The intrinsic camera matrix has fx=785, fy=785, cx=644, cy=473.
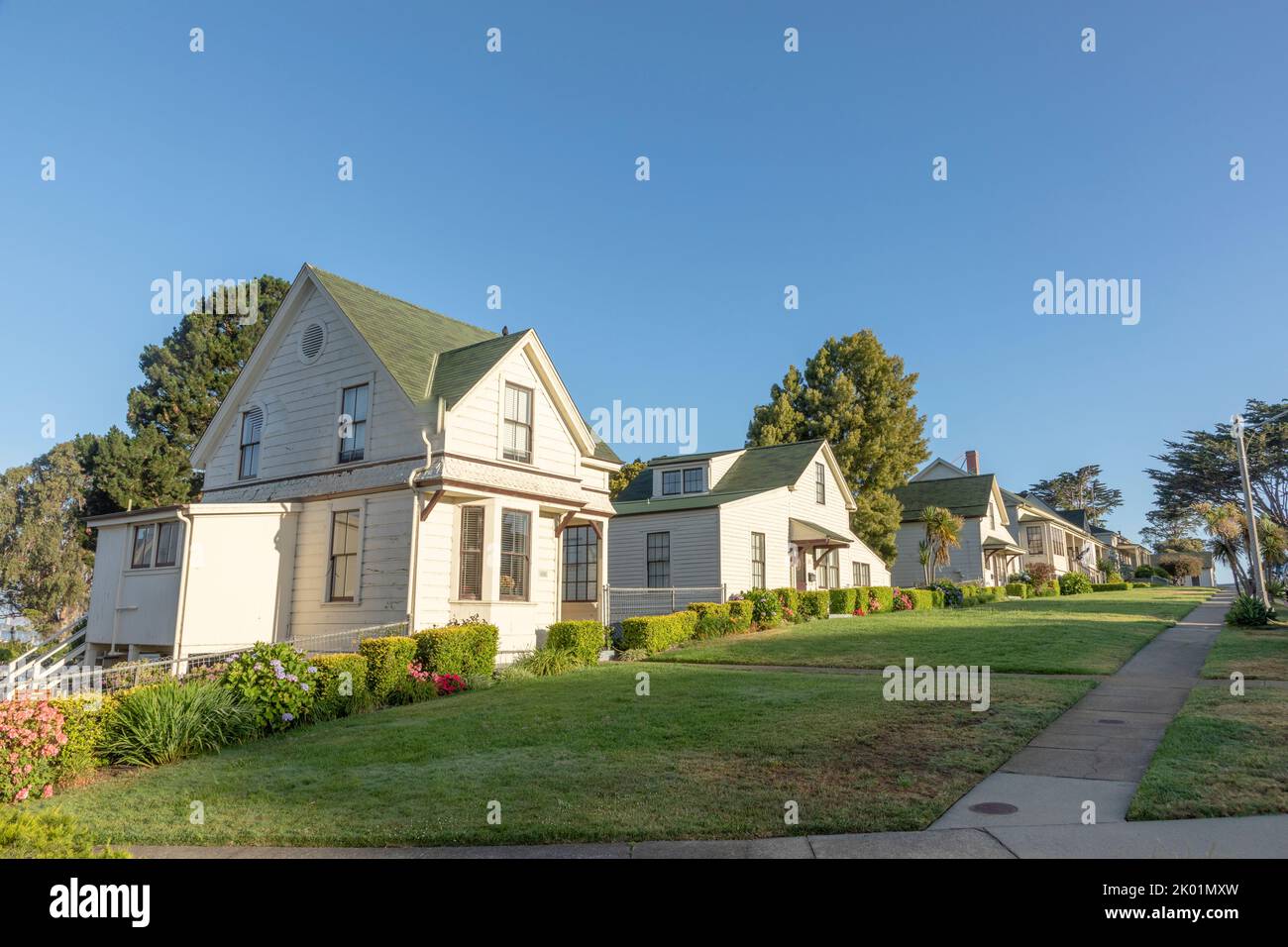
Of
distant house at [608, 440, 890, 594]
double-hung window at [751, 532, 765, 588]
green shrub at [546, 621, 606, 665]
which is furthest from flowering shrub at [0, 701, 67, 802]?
double-hung window at [751, 532, 765, 588]

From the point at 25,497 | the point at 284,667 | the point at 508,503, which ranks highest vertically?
the point at 25,497

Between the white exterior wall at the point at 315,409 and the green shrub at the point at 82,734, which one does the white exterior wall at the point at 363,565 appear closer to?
the white exterior wall at the point at 315,409

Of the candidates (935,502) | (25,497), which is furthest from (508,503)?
(25,497)

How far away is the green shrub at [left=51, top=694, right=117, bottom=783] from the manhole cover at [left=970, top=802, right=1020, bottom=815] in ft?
31.8

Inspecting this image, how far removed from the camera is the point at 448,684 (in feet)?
46.9

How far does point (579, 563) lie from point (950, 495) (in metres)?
32.7

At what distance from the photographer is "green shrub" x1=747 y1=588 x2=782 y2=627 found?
2448 cm

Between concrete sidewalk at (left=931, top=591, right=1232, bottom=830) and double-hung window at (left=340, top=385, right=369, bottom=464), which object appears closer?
concrete sidewalk at (left=931, top=591, right=1232, bottom=830)

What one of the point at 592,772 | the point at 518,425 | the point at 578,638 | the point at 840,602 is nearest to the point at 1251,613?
the point at 840,602

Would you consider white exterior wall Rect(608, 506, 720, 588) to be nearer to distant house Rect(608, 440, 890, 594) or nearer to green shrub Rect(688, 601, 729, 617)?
distant house Rect(608, 440, 890, 594)

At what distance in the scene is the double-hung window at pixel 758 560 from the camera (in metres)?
28.4
